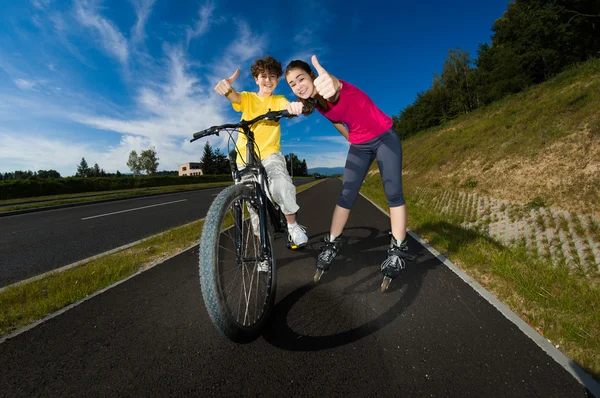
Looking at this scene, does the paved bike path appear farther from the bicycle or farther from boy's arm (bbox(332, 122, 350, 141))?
boy's arm (bbox(332, 122, 350, 141))

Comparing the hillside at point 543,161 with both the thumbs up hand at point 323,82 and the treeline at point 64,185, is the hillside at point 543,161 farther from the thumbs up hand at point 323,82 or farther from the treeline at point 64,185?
the treeline at point 64,185

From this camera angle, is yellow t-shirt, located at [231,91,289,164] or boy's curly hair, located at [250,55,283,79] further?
boy's curly hair, located at [250,55,283,79]

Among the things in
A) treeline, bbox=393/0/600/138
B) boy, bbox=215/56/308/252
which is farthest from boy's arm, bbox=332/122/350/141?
treeline, bbox=393/0/600/138

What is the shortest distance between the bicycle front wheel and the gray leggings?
114 cm

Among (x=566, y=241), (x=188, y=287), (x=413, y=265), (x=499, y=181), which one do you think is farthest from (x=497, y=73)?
(x=188, y=287)

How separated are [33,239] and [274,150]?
6.52 metres

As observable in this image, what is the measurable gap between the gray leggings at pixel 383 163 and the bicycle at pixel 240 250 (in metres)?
0.89

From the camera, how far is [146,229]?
613 centimetres

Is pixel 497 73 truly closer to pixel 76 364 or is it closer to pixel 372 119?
pixel 372 119

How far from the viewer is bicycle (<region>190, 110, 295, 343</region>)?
4.86 ft

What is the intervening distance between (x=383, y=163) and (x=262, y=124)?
4.49ft

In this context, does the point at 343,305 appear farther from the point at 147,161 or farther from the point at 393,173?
the point at 147,161

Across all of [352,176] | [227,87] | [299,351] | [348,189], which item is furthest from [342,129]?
[299,351]

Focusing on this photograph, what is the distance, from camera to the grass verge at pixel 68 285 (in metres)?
2.11
